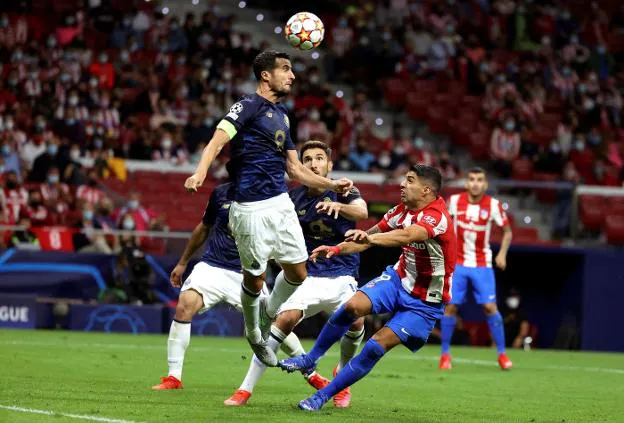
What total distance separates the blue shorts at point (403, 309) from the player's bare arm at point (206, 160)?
1809 millimetres

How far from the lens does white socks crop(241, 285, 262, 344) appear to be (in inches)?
393

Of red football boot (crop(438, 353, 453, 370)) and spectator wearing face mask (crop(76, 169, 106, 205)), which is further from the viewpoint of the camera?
spectator wearing face mask (crop(76, 169, 106, 205))

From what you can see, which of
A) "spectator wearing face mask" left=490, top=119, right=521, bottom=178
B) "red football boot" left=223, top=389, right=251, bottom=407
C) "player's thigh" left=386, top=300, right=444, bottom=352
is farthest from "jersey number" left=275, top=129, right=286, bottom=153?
"spectator wearing face mask" left=490, top=119, right=521, bottom=178

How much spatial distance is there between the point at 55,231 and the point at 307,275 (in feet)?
35.9

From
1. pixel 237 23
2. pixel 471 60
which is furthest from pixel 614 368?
pixel 237 23

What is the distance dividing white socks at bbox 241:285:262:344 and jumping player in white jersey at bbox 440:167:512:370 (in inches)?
244

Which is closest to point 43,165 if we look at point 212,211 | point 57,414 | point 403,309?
point 212,211

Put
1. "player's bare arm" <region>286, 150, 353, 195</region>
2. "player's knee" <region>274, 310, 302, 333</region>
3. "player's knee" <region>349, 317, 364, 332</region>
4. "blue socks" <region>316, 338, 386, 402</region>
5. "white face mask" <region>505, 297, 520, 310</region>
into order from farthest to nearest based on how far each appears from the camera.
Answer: "white face mask" <region>505, 297, 520, 310</region> → "player's knee" <region>349, 317, 364, 332</region> → "player's knee" <region>274, 310, 302, 333</region> → "player's bare arm" <region>286, 150, 353, 195</region> → "blue socks" <region>316, 338, 386, 402</region>

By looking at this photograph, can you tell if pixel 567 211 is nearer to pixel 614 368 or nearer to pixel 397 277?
pixel 614 368

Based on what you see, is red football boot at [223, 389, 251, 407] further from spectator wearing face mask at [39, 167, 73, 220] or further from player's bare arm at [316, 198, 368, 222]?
spectator wearing face mask at [39, 167, 73, 220]

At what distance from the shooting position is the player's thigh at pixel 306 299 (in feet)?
35.2

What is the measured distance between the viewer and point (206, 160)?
898 centimetres

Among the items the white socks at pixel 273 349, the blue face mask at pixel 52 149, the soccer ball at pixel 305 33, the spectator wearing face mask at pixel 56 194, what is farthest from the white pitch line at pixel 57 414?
the blue face mask at pixel 52 149

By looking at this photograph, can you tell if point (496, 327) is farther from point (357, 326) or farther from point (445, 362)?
point (357, 326)
